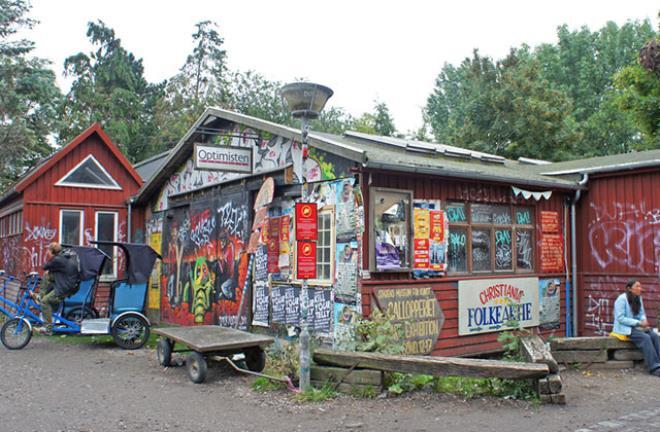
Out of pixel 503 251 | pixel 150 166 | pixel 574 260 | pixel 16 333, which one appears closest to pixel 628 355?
pixel 503 251

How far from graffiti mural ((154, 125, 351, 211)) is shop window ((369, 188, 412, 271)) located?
77 cm

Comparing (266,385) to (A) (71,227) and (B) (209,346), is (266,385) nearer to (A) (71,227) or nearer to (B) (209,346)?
(B) (209,346)

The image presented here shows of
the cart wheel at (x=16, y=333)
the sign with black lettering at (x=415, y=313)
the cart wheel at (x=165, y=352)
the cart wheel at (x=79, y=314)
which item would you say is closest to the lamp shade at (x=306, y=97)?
the sign with black lettering at (x=415, y=313)

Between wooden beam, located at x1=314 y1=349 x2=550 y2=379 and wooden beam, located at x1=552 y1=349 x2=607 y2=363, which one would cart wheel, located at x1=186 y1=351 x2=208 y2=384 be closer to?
wooden beam, located at x1=314 y1=349 x2=550 y2=379

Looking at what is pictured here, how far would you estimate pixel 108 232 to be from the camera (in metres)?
17.2

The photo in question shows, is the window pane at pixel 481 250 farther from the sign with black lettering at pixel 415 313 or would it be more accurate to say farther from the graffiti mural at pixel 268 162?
the graffiti mural at pixel 268 162

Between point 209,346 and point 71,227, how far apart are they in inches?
391

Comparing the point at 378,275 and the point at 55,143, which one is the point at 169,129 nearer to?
the point at 55,143

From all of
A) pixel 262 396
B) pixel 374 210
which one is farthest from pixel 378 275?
pixel 262 396

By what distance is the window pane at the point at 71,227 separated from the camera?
16547mm

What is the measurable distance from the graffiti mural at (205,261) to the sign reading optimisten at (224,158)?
62cm

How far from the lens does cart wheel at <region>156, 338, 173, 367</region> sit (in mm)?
9852

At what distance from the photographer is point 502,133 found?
2939cm

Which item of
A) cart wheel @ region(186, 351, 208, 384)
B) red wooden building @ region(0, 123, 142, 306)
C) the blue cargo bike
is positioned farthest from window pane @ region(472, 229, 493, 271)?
red wooden building @ region(0, 123, 142, 306)
